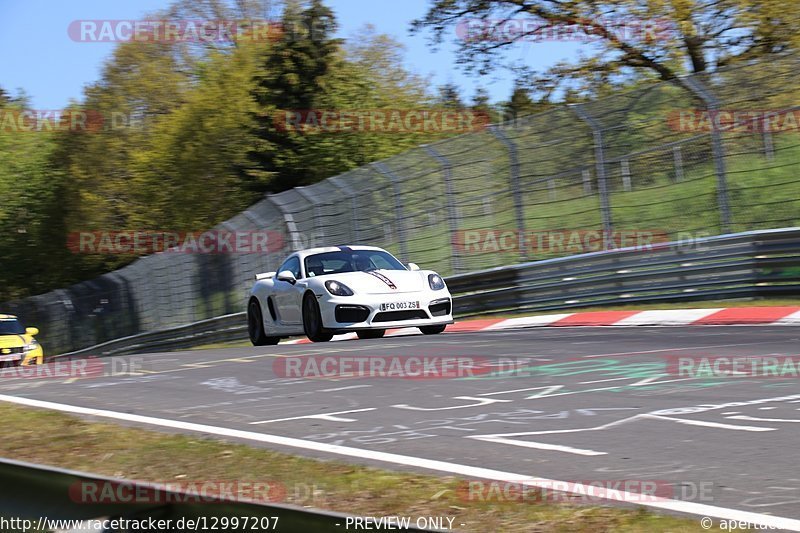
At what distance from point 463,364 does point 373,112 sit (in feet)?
105

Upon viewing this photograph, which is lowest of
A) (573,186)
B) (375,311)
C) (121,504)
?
(121,504)

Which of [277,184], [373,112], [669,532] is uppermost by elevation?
[373,112]

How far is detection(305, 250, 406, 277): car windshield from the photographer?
13688mm

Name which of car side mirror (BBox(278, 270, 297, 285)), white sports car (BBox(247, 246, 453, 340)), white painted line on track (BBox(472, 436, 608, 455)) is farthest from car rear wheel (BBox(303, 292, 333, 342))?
white painted line on track (BBox(472, 436, 608, 455))

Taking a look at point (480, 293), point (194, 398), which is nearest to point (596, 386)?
point (194, 398)

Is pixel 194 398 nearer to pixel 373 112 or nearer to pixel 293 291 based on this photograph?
pixel 293 291

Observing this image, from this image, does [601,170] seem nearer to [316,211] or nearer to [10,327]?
[316,211]

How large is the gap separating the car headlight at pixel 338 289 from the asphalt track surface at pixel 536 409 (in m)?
1.84

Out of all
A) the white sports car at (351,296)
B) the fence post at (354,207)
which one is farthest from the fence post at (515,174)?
the fence post at (354,207)

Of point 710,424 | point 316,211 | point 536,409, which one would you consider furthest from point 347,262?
point 710,424

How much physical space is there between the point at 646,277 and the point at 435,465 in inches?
408

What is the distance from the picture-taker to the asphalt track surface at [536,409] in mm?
4816

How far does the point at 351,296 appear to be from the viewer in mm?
12828

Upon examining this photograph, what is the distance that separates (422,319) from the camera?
1321cm
